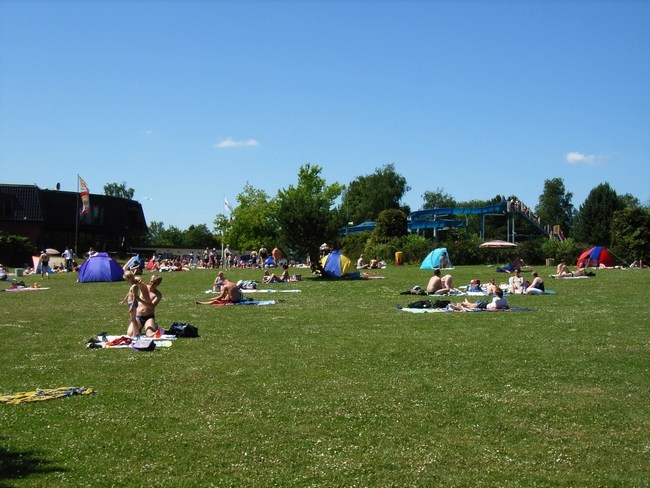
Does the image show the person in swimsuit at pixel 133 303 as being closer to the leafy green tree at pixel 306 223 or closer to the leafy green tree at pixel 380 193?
the leafy green tree at pixel 306 223

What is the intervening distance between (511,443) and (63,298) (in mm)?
22954

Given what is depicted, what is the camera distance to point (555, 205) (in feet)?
407

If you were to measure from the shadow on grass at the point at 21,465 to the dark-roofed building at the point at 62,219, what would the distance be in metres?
59.3

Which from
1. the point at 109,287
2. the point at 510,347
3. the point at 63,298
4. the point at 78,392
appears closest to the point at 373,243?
the point at 109,287

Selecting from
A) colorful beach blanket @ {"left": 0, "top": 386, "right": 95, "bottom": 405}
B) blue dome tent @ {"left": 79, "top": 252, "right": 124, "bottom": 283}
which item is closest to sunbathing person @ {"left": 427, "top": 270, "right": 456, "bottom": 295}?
colorful beach blanket @ {"left": 0, "top": 386, "right": 95, "bottom": 405}

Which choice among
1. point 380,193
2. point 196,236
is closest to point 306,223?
point 380,193

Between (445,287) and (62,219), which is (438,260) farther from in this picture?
(62,219)

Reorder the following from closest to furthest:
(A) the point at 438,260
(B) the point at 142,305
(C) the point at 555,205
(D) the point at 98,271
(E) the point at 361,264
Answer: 1. (B) the point at 142,305
2. (D) the point at 98,271
3. (A) the point at 438,260
4. (E) the point at 361,264
5. (C) the point at 555,205

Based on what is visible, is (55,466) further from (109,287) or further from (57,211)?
(57,211)

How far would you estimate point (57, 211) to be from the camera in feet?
224

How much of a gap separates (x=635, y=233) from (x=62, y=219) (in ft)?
169

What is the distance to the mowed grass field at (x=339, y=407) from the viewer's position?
671 cm

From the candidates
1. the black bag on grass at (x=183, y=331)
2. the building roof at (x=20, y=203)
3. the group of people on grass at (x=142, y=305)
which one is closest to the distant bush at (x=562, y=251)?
the black bag on grass at (x=183, y=331)

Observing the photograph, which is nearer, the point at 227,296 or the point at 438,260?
the point at 227,296
